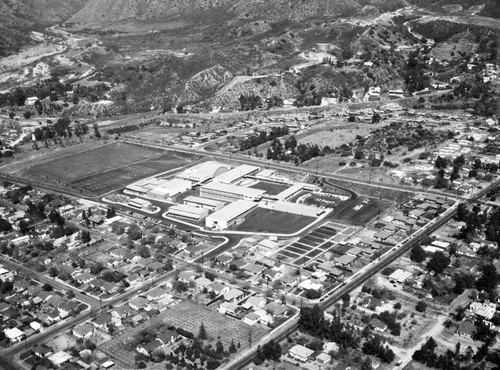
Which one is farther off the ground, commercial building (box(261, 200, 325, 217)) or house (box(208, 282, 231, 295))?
commercial building (box(261, 200, 325, 217))

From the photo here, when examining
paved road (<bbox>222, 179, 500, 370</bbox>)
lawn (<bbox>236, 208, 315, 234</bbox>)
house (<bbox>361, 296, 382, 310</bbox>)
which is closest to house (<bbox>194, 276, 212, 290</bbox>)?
paved road (<bbox>222, 179, 500, 370</bbox>)

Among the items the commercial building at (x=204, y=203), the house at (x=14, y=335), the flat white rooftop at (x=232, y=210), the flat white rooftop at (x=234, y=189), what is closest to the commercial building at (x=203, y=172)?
the flat white rooftop at (x=234, y=189)

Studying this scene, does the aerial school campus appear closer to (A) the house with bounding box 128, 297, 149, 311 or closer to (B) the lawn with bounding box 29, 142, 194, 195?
(A) the house with bounding box 128, 297, 149, 311

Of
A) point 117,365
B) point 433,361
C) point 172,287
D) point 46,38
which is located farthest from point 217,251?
point 46,38

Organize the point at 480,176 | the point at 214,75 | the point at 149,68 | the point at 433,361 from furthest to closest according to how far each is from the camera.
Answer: the point at 149,68 → the point at 214,75 → the point at 480,176 → the point at 433,361

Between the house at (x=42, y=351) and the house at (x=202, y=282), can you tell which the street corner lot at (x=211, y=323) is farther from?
the house at (x=42, y=351)

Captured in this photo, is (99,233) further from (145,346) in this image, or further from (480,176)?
(480,176)
